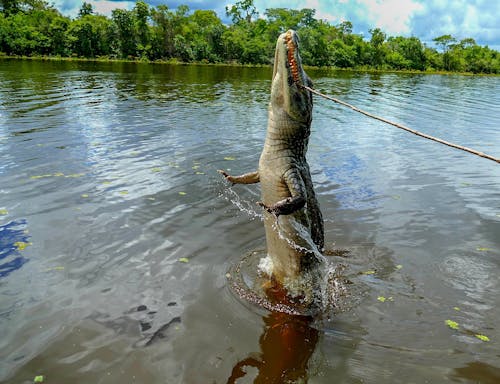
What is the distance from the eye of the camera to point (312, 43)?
97250 mm

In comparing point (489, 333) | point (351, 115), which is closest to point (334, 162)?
point (489, 333)

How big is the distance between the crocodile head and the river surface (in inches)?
115

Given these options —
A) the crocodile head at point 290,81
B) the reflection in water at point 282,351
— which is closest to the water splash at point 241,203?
the reflection in water at point 282,351

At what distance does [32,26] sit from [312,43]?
5927 cm

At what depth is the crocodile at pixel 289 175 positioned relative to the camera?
525 cm

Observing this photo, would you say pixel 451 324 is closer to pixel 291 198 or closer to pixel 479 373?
pixel 479 373

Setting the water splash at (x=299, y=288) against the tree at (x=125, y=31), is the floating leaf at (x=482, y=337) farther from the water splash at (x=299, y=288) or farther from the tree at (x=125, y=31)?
the tree at (x=125, y=31)

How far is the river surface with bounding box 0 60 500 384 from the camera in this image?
504 centimetres

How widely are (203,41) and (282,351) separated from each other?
92778 mm

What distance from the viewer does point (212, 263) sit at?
7266 mm

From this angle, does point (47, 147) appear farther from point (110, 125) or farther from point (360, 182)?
point (360, 182)

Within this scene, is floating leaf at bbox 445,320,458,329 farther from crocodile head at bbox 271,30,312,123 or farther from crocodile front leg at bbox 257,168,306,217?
crocodile head at bbox 271,30,312,123

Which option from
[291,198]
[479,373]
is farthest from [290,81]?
[479,373]

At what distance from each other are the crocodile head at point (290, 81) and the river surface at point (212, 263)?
2.92 m
